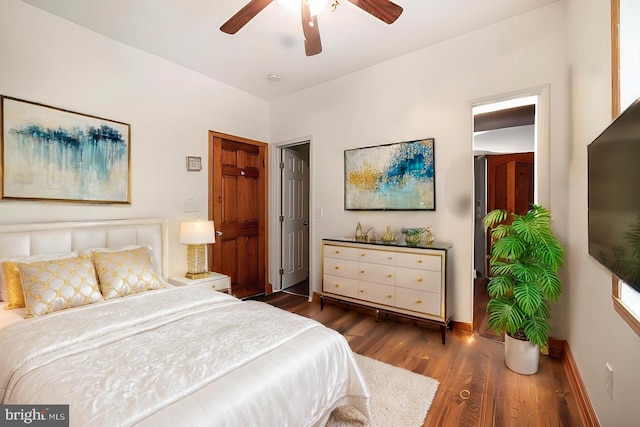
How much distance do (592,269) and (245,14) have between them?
267 cm

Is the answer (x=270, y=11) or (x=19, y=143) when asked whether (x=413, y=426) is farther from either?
(x=19, y=143)

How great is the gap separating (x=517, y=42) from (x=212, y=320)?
132 inches

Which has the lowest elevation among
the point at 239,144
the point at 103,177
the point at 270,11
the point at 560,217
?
the point at 560,217

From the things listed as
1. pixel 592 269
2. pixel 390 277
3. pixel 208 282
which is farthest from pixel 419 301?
pixel 208 282

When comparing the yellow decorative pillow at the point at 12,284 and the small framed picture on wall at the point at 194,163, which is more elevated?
the small framed picture on wall at the point at 194,163

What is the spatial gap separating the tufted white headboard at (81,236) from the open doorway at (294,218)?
69.6 inches

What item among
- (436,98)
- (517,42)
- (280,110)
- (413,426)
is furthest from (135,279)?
(517,42)

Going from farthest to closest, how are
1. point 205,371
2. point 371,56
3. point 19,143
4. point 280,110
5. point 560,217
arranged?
point 280,110 → point 371,56 → point 560,217 → point 19,143 → point 205,371

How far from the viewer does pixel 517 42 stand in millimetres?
2510

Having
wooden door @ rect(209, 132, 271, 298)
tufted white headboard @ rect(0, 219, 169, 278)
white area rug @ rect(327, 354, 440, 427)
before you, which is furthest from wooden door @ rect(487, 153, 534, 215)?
tufted white headboard @ rect(0, 219, 169, 278)

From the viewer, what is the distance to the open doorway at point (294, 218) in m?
4.36

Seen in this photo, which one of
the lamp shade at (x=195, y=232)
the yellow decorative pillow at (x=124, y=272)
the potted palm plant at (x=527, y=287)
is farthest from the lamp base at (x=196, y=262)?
the potted palm plant at (x=527, y=287)

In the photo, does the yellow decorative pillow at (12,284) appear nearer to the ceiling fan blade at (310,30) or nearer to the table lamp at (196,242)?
the table lamp at (196,242)

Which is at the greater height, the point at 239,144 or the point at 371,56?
the point at 371,56
